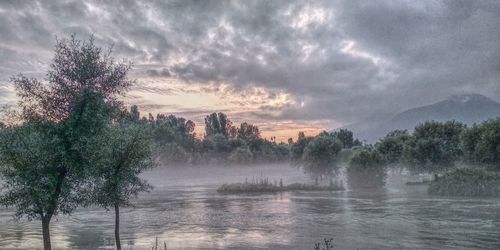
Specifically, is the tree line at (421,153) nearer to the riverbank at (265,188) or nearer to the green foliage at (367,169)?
the green foliage at (367,169)

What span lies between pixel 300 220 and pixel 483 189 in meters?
53.4

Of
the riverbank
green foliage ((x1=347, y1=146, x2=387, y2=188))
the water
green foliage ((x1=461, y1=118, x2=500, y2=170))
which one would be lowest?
the water

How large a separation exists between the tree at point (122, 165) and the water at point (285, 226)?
37.1 feet

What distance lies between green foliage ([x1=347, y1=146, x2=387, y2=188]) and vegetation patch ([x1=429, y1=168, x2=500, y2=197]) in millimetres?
23983

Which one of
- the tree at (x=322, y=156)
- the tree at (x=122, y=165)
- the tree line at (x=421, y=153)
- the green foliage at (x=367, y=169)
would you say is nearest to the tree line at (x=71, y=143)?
the tree at (x=122, y=165)

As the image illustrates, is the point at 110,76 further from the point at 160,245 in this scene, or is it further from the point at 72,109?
the point at 160,245

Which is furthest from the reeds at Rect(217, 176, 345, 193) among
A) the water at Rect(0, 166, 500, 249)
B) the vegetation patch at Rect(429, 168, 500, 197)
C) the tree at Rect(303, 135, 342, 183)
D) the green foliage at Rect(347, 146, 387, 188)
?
the water at Rect(0, 166, 500, 249)

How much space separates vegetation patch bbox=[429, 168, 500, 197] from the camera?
96.0 m

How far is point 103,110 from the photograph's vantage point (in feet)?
104

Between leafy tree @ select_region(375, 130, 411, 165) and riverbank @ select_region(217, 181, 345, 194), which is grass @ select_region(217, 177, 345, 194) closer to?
riverbank @ select_region(217, 181, 345, 194)

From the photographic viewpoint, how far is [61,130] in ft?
100

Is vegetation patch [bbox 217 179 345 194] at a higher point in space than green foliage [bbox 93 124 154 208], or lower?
lower

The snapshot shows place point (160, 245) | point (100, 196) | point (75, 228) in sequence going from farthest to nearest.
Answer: point (75, 228) < point (160, 245) < point (100, 196)

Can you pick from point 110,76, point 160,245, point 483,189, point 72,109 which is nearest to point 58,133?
point 72,109
